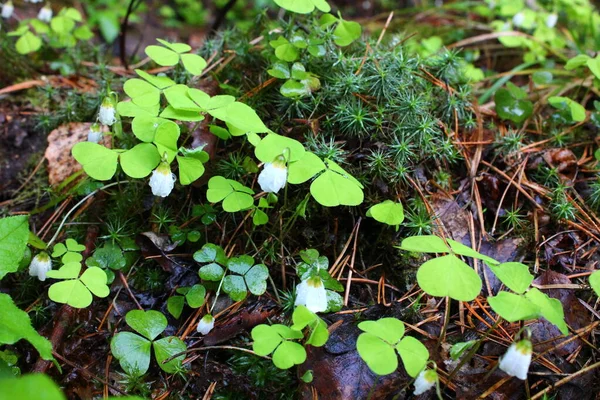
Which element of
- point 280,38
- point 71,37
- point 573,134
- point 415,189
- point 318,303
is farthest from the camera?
point 71,37

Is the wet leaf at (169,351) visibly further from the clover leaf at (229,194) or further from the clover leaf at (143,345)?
the clover leaf at (229,194)

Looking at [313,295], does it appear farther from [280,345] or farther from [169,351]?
[169,351]

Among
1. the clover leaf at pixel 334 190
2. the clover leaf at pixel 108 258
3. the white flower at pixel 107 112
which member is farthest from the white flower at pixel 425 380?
the white flower at pixel 107 112

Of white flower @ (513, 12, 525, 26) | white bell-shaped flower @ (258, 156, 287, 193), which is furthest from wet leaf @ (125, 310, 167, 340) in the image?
white flower @ (513, 12, 525, 26)

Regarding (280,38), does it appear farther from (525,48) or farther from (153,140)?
(525,48)

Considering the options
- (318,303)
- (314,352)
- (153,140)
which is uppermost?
(153,140)

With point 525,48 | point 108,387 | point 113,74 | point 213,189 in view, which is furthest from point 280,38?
point 525,48

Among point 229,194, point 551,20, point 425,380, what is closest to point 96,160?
point 229,194
